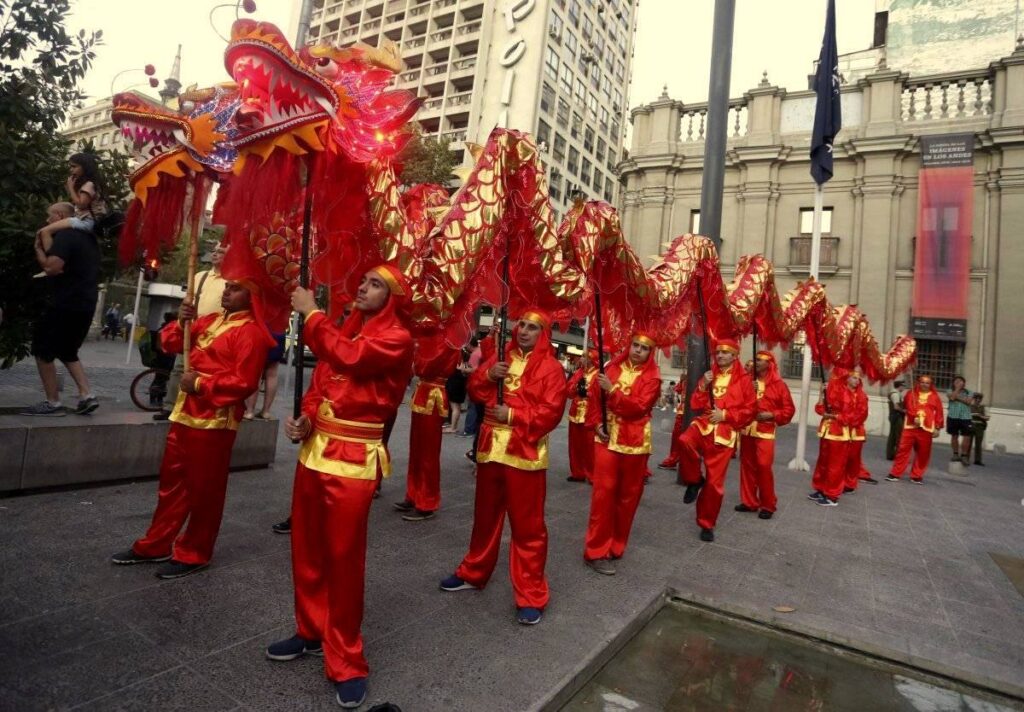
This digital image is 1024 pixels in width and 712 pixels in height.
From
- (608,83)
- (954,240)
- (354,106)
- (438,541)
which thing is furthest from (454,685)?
(608,83)

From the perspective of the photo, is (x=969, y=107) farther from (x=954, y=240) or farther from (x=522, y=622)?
(x=522, y=622)

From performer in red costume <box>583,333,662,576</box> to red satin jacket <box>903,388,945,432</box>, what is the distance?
778 cm

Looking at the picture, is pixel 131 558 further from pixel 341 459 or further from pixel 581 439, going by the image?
pixel 581 439

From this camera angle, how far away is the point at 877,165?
18109 millimetres

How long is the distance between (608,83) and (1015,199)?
109 feet

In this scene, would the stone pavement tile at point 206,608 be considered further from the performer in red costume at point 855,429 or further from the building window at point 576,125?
the building window at point 576,125

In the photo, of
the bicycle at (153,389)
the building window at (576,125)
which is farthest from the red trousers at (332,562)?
the building window at (576,125)

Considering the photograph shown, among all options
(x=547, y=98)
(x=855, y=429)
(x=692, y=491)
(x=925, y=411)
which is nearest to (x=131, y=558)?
(x=692, y=491)

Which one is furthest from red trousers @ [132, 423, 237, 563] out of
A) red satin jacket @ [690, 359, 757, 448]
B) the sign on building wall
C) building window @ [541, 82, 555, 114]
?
building window @ [541, 82, 555, 114]

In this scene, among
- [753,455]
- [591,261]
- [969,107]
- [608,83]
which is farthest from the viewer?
[608,83]

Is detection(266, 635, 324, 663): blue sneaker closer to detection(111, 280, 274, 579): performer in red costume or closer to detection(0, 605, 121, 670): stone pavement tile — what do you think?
detection(0, 605, 121, 670): stone pavement tile

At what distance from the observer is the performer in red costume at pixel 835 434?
7.73 meters

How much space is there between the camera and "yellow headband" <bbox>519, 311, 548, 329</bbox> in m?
3.67

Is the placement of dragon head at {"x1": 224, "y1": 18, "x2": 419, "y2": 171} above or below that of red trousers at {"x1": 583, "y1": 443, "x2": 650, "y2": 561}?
above
